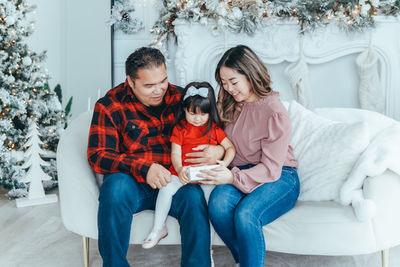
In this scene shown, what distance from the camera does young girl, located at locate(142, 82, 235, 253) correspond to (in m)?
1.68

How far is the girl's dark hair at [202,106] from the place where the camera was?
1.76m

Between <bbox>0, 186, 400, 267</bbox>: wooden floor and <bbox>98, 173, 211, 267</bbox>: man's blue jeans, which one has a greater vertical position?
<bbox>98, 173, 211, 267</bbox>: man's blue jeans

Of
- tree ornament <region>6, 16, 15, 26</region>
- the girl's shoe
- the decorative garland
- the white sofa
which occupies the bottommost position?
the girl's shoe

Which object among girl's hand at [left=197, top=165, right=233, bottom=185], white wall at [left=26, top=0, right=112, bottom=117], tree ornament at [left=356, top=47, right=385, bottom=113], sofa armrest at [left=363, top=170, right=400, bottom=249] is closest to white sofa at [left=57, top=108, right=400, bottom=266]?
sofa armrest at [left=363, top=170, right=400, bottom=249]

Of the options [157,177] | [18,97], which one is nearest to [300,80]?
[157,177]

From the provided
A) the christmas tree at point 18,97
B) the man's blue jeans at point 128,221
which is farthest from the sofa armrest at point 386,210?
the christmas tree at point 18,97

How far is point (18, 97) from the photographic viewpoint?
9.81ft

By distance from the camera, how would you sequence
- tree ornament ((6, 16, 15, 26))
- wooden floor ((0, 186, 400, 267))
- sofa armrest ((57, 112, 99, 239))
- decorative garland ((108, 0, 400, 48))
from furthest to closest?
decorative garland ((108, 0, 400, 48))
tree ornament ((6, 16, 15, 26))
wooden floor ((0, 186, 400, 267))
sofa armrest ((57, 112, 99, 239))

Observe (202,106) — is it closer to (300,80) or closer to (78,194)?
(78,194)

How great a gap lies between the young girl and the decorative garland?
5.21ft

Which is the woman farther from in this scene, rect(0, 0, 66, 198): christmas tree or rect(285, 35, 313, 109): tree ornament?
rect(0, 0, 66, 198): christmas tree

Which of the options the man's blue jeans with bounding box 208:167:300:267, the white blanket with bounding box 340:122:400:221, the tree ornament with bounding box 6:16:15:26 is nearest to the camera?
the man's blue jeans with bounding box 208:167:300:267

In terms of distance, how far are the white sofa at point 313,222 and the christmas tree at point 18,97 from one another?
4.53 ft

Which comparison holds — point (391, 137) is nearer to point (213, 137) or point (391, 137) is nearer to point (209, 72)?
point (213, 137)
